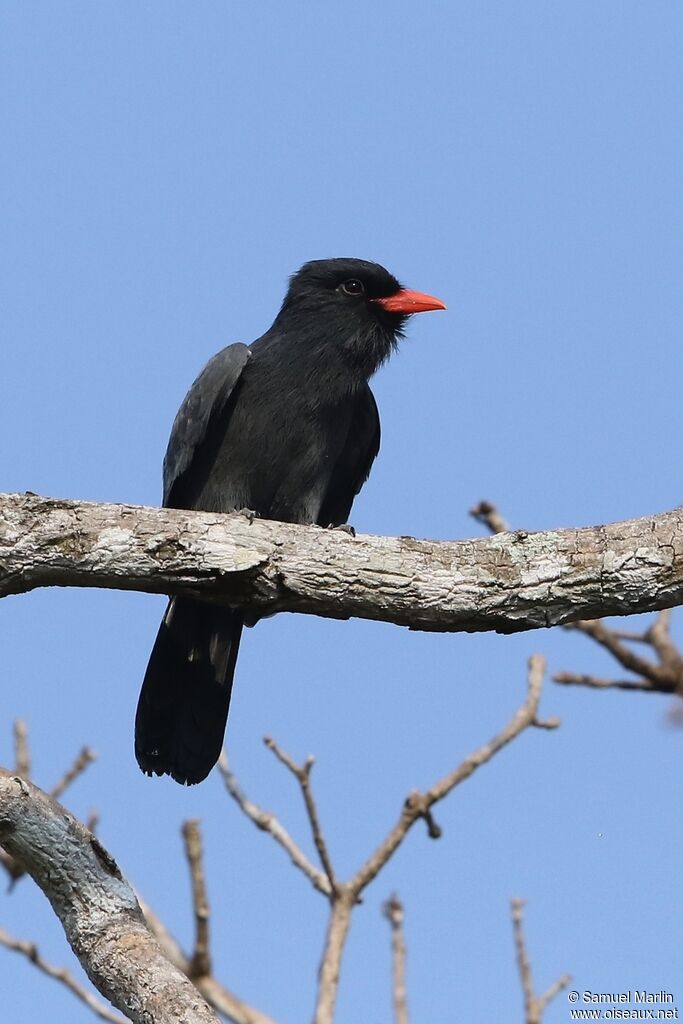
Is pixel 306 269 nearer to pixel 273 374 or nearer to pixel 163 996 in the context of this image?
pixel 273 374

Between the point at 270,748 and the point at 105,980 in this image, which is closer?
the point at 105,980

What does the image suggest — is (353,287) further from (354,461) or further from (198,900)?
(198,900)

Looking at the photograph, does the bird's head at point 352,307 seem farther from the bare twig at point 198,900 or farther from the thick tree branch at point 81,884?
the thick tree branch at point 81,884

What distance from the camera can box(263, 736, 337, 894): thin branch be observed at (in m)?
5.56

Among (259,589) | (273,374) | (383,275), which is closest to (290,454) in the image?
(273,374)

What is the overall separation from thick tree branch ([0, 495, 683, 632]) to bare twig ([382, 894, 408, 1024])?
1.64 meters

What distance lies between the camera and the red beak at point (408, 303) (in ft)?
24.3

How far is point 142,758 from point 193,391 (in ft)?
6.16

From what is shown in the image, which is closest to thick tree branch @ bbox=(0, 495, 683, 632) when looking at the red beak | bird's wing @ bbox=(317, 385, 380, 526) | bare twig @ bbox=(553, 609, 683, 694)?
bare twig @ bbox=(553, 609, 683, 694)

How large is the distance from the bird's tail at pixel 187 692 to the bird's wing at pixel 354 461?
0.95 m

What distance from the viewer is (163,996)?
151 inches

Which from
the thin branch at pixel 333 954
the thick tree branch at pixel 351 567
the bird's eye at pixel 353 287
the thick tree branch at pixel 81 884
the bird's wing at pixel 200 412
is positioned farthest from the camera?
the bird's eye at pixel 353 287

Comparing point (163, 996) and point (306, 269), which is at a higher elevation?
point (306, 269)

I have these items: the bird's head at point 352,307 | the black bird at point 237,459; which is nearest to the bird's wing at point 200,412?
the black bird at point 237,459
